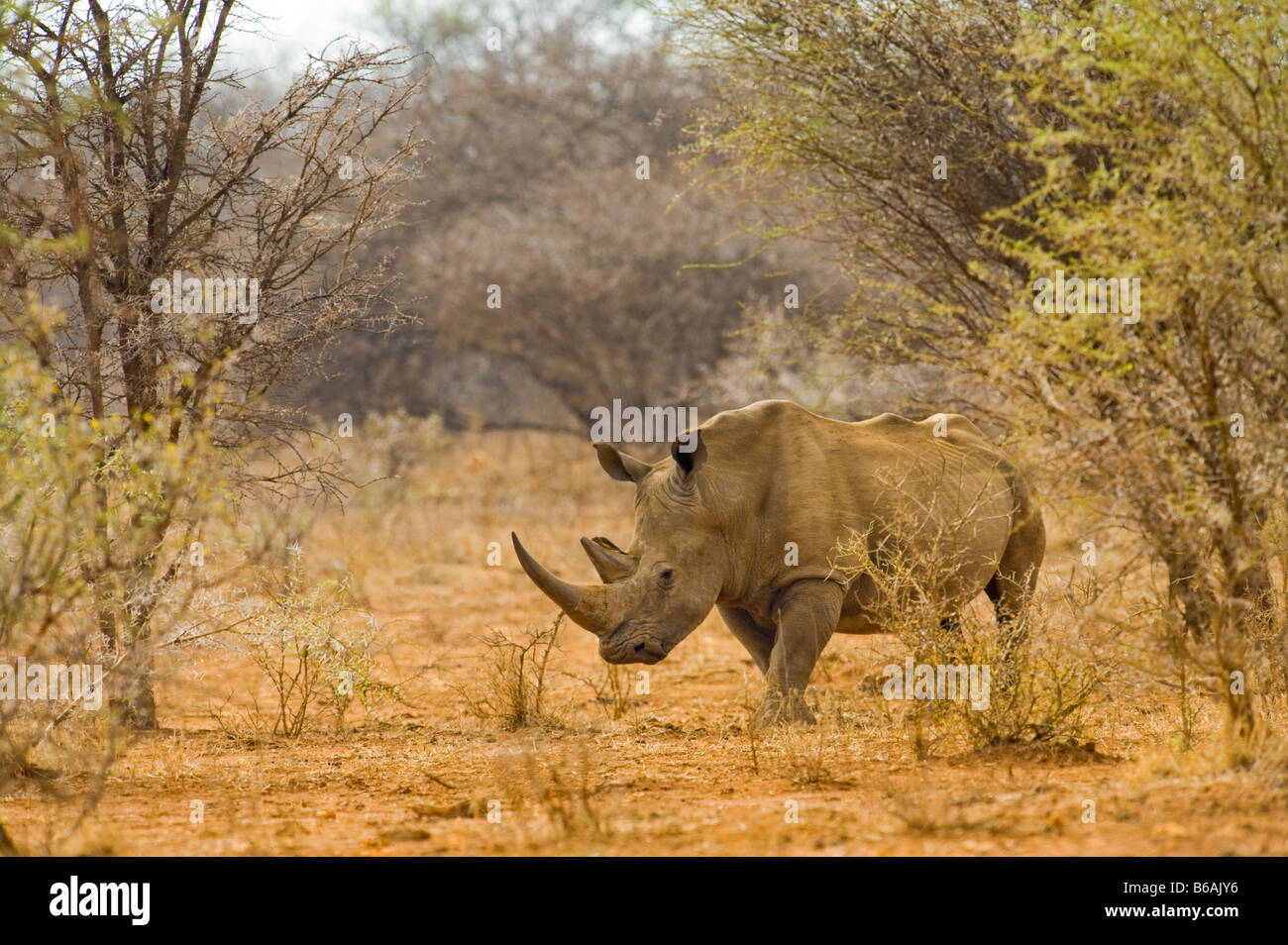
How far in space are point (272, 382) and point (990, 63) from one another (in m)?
4.96

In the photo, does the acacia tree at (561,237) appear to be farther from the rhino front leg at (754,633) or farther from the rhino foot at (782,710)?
the rhino foot at (782,710)

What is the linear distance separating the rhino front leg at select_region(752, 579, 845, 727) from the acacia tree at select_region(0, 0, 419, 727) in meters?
2.80

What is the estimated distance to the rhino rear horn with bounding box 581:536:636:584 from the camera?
7.23 m

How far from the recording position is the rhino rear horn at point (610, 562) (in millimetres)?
7227

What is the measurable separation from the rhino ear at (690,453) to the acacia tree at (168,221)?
1.92m

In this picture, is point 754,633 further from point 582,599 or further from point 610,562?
point 582,599

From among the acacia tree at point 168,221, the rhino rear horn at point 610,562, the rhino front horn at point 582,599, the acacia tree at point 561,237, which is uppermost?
the acacia tree at point 561,237

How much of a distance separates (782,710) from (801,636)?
0.44 m

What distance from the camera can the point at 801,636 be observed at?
298 inches

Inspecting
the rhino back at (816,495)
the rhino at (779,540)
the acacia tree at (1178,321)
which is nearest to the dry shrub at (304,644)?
the rhino at (779,540)

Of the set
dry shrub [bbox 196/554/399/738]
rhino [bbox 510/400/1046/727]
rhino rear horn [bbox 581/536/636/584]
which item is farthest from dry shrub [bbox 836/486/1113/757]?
dry shrub [bbox 196/554/399/738]

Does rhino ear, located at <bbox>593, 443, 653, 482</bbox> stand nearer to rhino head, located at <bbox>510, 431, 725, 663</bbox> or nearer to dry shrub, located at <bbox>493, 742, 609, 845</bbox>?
rhino head, located at <bbox>510, 431, 725, 663</bbox>

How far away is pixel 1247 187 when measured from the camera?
18.2ft
